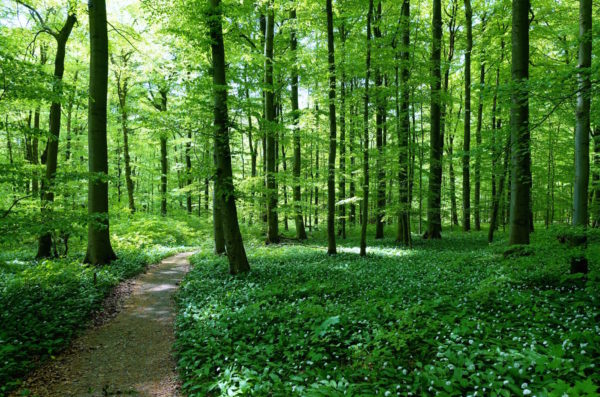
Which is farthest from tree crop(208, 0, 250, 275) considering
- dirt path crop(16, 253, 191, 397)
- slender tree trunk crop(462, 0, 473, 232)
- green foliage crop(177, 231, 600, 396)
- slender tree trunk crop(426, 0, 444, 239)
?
slender tree trunk crop(462, 0, 473, 232)

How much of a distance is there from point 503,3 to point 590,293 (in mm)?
16564

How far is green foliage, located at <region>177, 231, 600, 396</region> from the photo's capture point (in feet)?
11.8

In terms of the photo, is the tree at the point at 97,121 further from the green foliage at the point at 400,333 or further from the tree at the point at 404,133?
the tree at the point at 404,133

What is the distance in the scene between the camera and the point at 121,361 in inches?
229

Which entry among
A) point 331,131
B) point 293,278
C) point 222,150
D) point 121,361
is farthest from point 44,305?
point 331,131

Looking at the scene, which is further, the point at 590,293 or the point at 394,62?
the point at 394,62

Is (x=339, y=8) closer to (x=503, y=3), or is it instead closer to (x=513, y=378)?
(x=503, y=3)

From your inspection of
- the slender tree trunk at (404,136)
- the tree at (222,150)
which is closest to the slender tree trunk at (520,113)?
the slender tree trunk at (404,136)

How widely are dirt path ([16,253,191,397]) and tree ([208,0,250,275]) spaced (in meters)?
2.38

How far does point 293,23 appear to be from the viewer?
49.8ft

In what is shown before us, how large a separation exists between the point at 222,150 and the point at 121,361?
595 centimetres

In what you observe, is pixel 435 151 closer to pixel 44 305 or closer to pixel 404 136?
pixel 404 136

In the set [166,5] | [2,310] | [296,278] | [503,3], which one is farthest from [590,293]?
[503,3]

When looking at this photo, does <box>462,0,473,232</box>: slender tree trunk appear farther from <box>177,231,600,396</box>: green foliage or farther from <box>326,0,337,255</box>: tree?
<box>177,231,600,396</box>: green foliage
